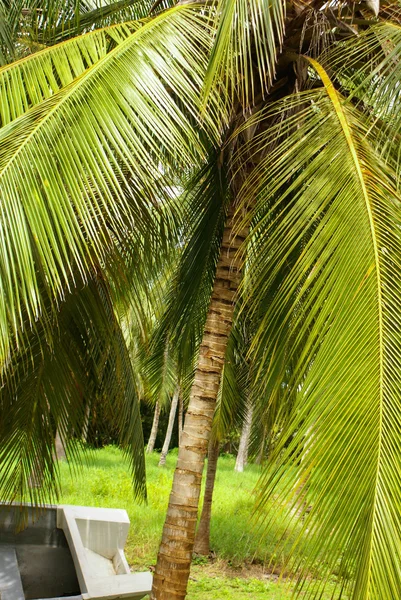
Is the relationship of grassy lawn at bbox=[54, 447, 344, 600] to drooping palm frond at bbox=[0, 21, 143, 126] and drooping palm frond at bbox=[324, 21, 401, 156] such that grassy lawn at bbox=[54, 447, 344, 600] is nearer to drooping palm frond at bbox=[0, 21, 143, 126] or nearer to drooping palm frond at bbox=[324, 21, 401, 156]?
drooping palm frond at bbox=[0, 21, 143, 126]

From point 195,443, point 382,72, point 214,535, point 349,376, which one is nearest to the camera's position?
point 349,376

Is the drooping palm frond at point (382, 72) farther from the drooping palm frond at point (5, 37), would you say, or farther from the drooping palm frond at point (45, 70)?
the drooping palm frond at point (5, 37)

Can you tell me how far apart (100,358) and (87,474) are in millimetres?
10462

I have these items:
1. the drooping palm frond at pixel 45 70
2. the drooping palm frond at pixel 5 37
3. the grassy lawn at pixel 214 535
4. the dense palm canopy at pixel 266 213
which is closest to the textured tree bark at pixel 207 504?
the grassy lawn at pixel 214 535

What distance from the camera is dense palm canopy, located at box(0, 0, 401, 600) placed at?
192 cm

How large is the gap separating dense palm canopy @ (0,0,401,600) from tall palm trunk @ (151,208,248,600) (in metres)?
0.31

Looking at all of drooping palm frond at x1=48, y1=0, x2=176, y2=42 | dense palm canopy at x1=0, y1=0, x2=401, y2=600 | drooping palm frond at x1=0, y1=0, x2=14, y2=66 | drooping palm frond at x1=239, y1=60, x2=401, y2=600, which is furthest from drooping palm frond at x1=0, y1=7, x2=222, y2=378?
drooping palm frond at x1=48, y1=0, x2=176, y2=42

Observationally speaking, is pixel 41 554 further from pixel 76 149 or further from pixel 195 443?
pixel 76 149

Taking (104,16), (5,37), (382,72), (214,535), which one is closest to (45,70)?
(5,37)

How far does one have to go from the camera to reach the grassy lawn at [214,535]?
7895 mm

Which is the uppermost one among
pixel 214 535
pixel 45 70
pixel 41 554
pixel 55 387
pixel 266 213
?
pixel 45 70

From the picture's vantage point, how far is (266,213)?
10.8ft

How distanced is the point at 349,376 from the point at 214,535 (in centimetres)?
874

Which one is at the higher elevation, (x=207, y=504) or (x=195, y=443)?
(x=195, y=443)
